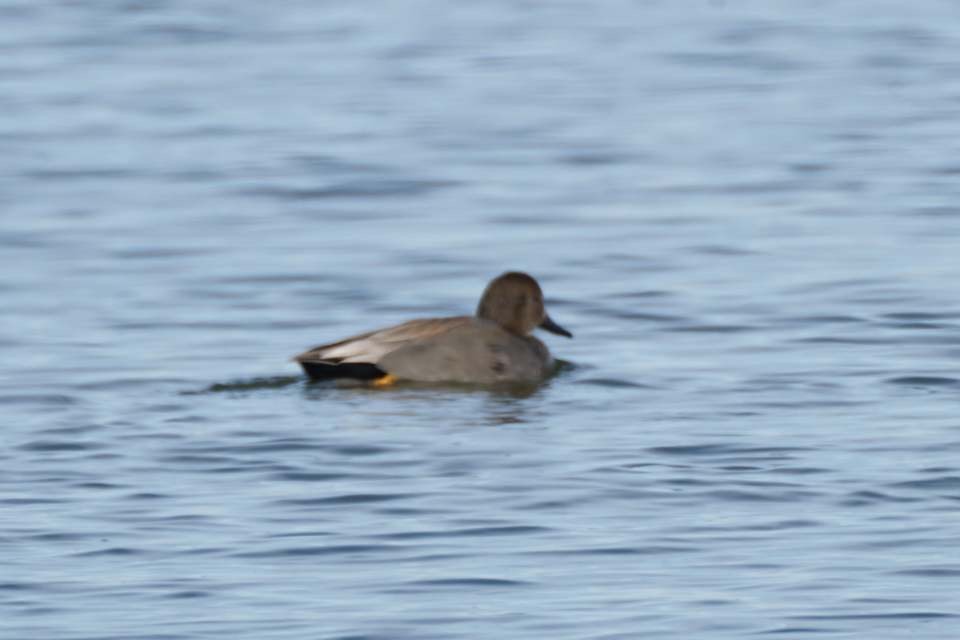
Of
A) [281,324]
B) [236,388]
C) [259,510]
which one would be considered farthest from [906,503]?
[281,324]

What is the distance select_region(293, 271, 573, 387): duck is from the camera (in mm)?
12156

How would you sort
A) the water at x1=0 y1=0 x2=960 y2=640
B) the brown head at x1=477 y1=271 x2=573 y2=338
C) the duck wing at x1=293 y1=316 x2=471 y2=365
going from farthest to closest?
the brown head at x1=477 y1=271 x2=573 y2=338
the duck wing at x1=293 y1=316 x2=471 y2=365
the water at x1=0 y1=0 x2=960 y2=640

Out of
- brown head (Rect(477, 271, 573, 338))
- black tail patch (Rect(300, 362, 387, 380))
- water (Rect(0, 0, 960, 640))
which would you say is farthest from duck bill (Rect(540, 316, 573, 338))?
black tail patch (Rect(300, 362, 387, 380))

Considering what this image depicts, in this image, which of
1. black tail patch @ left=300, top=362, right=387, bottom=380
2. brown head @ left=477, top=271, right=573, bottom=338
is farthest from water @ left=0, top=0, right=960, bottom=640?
brown head @ left=477, top=271, right=573, bottom=338

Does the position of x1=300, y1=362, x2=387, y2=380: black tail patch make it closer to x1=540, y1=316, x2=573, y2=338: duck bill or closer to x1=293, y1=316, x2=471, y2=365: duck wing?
x1=293, y1=316, x2=471, y2=365: duck wing

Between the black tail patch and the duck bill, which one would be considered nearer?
the black tail patch

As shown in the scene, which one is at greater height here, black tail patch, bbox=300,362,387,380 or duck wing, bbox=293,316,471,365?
duck wing, bbox=293,316,471,365

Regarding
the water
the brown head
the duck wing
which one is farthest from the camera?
the brown head

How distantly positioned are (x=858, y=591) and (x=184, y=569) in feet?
7.01

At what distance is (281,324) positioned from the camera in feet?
45.2

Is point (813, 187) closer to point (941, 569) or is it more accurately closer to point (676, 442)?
point (676, 442)

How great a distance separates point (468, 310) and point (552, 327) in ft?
4.18

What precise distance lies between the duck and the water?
0.52ft

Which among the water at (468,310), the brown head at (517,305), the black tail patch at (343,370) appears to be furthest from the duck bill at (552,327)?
the black tail patch at (343,370)
